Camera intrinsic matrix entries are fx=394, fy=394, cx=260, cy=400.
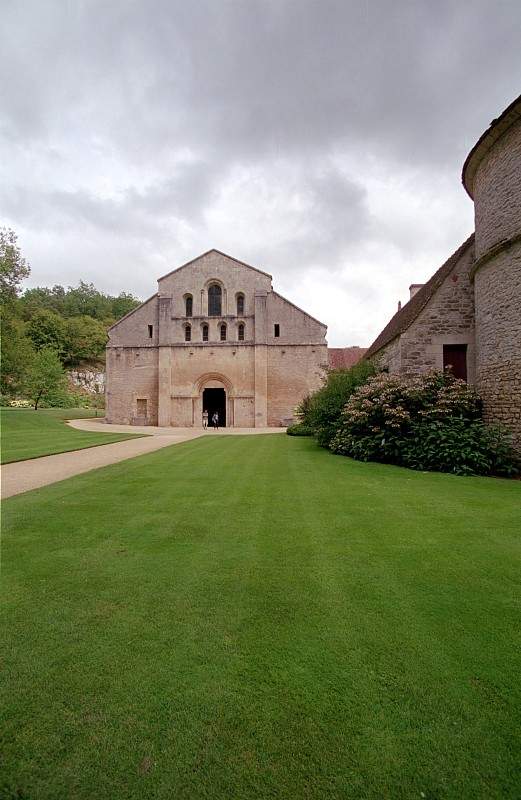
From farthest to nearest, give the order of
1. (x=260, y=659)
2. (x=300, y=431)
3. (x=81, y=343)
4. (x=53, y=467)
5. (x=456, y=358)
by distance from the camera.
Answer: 1. (x=81, y=343)
2. (x=300, y=431)
3. (x=456, y=358)
4. (x=53, y=467)
5. (x=260, y=659)

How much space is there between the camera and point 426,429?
10.8 meters

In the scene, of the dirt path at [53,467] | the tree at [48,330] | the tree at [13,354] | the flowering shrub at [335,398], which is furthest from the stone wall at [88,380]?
the flowering shrub at [335,398]

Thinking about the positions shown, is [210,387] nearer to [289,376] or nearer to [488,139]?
[289,376]

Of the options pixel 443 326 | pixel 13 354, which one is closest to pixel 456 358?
pixel 443 326

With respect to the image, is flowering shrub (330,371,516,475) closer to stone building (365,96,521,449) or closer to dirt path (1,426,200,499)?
stone building (365,96,521,449)

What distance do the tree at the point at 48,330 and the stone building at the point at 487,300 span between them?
5478 centimetres

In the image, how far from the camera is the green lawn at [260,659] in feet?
5.75

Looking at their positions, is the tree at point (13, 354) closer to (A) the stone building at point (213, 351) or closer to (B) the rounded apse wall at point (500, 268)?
(A) the stone building at point (213, 351)

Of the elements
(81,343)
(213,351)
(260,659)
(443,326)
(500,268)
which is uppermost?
(81,343)

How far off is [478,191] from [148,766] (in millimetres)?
14534

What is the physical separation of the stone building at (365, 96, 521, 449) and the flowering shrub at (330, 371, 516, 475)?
0.63 metres

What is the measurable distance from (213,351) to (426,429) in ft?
73.6

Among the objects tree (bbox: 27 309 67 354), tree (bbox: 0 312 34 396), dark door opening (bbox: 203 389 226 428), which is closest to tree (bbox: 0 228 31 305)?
tree (bbox: 0 312 34 396)

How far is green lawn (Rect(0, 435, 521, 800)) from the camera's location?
1.75 meters
